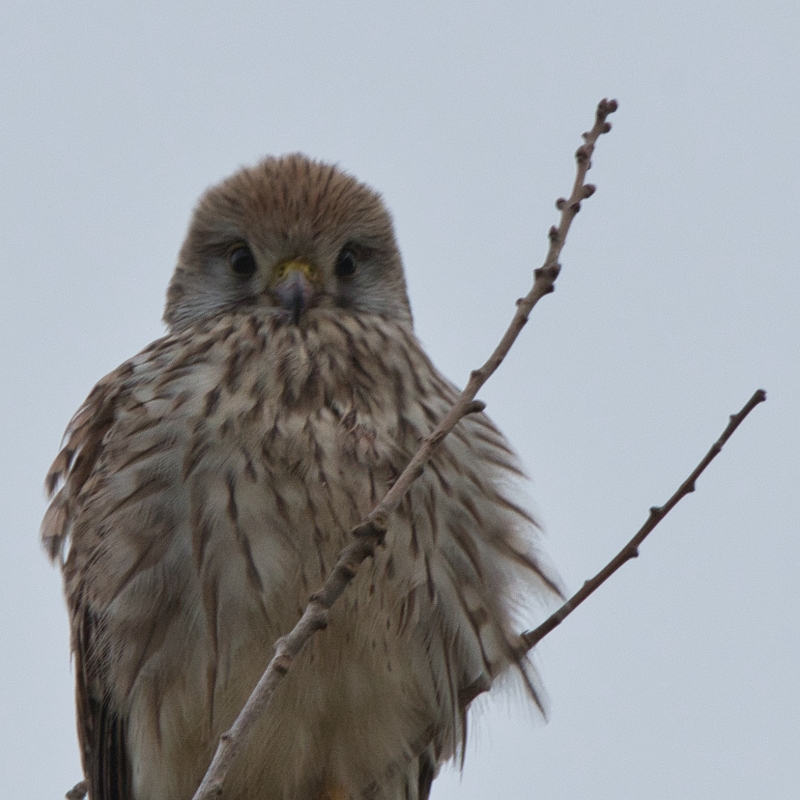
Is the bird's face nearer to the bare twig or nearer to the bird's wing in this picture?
the bird's wing

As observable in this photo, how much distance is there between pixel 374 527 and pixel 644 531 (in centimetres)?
71

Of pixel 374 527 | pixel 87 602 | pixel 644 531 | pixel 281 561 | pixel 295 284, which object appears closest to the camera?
Answer: pixel 374 527

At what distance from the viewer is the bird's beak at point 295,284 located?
4363 millimetres

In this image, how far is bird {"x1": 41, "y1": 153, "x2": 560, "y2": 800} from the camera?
12.2 ft

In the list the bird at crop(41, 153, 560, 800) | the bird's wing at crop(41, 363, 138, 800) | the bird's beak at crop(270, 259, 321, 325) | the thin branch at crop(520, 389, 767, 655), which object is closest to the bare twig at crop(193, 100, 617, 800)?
the thin branch at crop(520, 389, 767, 655)

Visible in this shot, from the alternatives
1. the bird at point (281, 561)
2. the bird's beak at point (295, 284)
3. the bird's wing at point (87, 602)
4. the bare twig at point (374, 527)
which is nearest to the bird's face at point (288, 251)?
the bird's beak at point (295, 284)

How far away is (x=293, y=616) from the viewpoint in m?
3.69

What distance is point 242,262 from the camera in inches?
183

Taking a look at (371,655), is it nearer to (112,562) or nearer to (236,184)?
(112,562)

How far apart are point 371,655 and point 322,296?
1.33 meters

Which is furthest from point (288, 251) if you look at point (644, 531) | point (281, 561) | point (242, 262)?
point (644, 531)

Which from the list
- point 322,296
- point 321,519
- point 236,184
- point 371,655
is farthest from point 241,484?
point 236,184

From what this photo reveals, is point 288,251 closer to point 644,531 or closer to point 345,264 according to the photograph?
point 345,264

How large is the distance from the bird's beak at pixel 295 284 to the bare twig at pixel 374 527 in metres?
1.46
